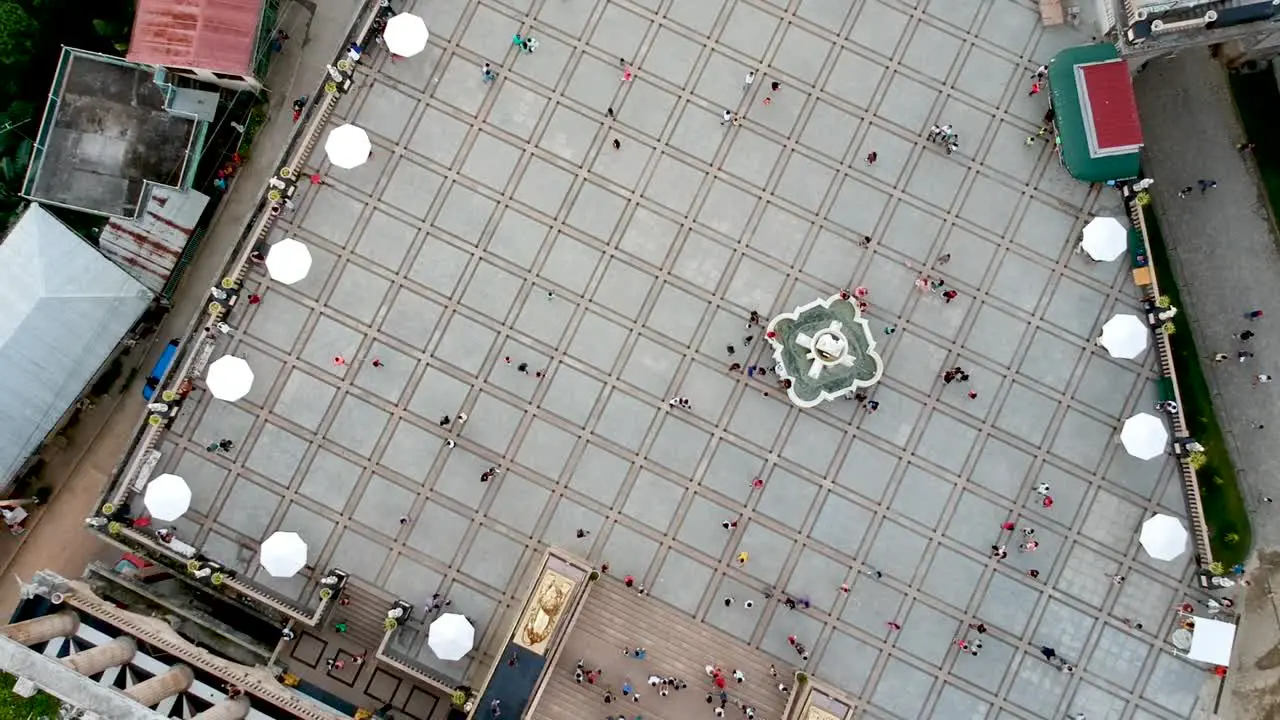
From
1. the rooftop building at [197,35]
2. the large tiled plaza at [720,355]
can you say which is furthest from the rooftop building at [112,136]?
the large tiled plaza at [720,355]

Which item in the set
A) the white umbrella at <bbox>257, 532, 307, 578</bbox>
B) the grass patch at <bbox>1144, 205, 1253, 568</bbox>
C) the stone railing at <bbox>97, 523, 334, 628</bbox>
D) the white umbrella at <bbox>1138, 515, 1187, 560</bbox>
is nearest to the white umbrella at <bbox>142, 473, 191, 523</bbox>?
the stone railing at <bbox>97, 523, 334, 628</bbox>

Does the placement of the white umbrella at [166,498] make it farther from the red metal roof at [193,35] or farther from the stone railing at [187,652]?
the red metal roof at [193,35]

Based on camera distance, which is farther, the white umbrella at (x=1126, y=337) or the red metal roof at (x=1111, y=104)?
the red metal roof at (x=1111, y=104)

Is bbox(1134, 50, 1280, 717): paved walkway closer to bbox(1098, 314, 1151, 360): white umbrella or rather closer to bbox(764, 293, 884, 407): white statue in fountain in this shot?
bbox(1098, 314, 1151, 360): white umbrella

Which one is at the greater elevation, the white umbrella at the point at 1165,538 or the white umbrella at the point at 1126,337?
the white umbrella at the point at 1126,337

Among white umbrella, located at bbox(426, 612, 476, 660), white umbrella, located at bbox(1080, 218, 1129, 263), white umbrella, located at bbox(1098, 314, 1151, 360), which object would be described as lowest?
white umbrella, located at bbox(426, 612, 476, 660)

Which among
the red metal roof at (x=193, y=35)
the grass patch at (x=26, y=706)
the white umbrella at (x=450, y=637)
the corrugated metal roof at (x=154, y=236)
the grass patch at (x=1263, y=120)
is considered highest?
the grass patch at (x=1263, y=120)

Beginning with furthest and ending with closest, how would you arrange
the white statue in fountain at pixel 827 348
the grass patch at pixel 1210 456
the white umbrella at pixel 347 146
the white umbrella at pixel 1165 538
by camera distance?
the grass patch at pixel 1210 456
the white umbrella at pixel 347 146
the white statue in fountain at pixel 827 348
the white umbrella at pixel 1165 538
